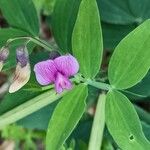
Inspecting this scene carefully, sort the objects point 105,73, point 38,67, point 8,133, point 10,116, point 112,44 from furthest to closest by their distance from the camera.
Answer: point 8,133, point 112,44, point 105,73, point 10,116, point 38,67

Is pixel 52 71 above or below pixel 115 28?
above

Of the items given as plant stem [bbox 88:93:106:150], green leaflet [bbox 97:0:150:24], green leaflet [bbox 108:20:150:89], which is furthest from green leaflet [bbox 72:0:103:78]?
green leaflet [bbox 97:0:150:24]

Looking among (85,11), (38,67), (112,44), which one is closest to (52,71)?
(38,67)

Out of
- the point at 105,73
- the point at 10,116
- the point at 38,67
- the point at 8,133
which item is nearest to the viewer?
the point at 38,67

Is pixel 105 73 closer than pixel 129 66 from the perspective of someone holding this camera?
No

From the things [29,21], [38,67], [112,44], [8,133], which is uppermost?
[38,67]

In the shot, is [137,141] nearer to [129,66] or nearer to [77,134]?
[129,66]

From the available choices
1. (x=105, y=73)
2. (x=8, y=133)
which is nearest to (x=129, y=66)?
(x=105, y=73)
